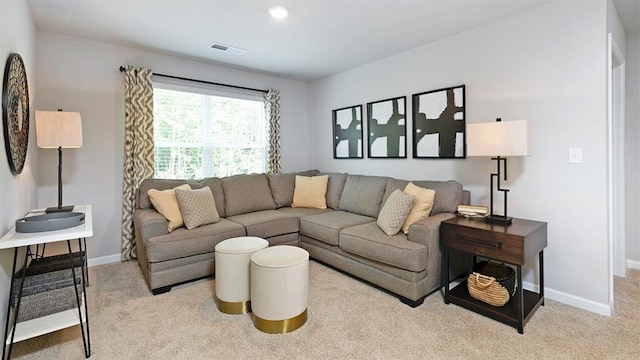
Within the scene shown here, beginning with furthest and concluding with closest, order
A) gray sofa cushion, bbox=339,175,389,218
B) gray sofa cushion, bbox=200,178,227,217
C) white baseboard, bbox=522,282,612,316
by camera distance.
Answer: gray sofa cushion, bbox=200,178,227,217 → gray sofa cushion, bbox=339,175,389,218 → white baseboard, bbox=522,282,612,316

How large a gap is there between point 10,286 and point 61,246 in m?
1.61

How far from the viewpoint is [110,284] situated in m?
2.85

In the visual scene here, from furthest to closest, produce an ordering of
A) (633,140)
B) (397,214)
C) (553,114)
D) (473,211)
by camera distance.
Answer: (633,140)
(397,214)
(473,211)
(553,114)

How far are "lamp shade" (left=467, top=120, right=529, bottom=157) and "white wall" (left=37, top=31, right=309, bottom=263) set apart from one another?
340 centimetres

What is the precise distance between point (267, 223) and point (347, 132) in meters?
1.84

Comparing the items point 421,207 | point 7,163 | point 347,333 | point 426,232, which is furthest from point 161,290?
point 421,207

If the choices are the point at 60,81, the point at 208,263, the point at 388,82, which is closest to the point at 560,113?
the point at 388,82

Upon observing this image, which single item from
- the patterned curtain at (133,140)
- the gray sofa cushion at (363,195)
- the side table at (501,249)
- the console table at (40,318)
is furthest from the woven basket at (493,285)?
the patterned curtain at (133,140)

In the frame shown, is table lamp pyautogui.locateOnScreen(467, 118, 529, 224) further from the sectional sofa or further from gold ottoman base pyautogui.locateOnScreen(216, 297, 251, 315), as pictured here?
gold ottoman base pyautogui.locateOnScreen(216, 297, 251, 315)

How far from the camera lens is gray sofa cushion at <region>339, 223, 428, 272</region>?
238 centimetres

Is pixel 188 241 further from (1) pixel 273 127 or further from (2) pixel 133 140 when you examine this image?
(1) pixel 273 127

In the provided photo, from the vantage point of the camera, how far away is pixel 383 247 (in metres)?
2.54

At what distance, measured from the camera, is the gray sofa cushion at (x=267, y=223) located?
3.23 m

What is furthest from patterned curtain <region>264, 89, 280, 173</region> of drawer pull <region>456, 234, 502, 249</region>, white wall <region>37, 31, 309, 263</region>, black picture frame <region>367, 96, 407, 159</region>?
drawer pull <region>456, 234, 502, 249</region>
